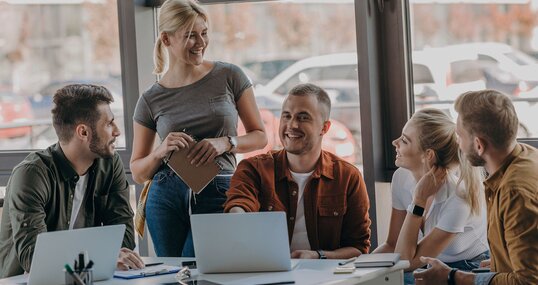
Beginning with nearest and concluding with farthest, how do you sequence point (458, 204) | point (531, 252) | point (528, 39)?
point (531, 252) < point (458, 204) < point (528, 39)

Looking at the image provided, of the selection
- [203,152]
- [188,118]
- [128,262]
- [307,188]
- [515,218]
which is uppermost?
[188,118]

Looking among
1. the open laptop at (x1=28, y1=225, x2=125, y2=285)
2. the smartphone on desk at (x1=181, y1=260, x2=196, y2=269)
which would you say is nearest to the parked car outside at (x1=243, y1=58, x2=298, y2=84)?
the smartphone on desk at (x1=181, y1=260, x2=196, y2=269)

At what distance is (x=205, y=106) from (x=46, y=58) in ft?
5.00

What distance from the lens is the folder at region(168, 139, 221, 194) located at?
12.7 feet

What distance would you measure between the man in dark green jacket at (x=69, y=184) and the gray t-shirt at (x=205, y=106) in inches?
12.5

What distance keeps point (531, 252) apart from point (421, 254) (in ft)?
2.56

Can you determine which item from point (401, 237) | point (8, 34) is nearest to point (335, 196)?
point (401, 237)

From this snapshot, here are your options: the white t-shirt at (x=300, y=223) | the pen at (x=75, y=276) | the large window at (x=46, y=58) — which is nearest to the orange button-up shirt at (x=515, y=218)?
the white t-shirt at (x=300, y=223)

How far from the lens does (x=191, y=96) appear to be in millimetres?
4020

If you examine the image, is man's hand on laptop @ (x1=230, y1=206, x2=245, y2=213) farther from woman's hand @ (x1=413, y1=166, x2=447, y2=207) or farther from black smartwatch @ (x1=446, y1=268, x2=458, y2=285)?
black smartwatch @ (x1=446, y1=268, x2=458, y2=285)

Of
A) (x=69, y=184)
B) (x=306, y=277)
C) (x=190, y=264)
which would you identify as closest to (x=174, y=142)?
(x=69, y=184)

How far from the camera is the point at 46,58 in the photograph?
5160mm

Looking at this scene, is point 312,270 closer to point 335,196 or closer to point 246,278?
point 246,278

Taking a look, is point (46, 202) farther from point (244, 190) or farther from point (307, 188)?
point (307, 188)
